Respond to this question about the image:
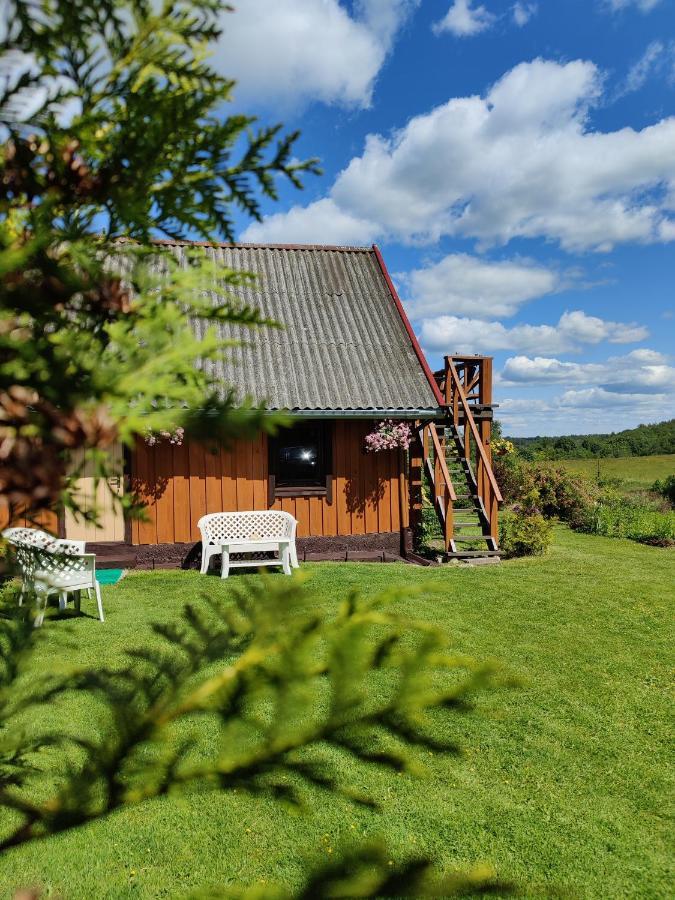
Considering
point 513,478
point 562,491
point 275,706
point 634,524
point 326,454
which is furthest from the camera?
point 562,491

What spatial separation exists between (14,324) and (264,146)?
30.0 inches

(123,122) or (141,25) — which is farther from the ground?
(141,25)

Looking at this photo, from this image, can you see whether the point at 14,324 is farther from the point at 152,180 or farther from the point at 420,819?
the point at 420,819

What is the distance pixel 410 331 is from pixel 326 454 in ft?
10.7

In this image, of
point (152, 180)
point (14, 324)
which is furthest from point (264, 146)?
point (14, 324)

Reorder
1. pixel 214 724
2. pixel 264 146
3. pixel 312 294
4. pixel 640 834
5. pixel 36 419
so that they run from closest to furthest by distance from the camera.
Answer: pixel 36 419 → pixel 264 146 → pixel 640 834 → pixel 214 724 → pixel 312 294

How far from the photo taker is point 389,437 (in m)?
11.2

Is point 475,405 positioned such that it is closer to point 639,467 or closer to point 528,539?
point 528,539

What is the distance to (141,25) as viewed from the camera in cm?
158

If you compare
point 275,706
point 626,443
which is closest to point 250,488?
point 275,706

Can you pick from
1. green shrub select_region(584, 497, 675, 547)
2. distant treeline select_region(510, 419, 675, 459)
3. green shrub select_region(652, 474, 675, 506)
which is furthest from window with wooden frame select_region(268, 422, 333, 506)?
distant treeline select_region(510, 419, 675, 459)

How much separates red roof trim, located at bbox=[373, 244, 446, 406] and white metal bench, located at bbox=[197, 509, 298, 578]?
3.60 m

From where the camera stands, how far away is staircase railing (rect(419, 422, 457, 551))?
10859mm

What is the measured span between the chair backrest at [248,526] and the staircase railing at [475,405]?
12.3 ft
